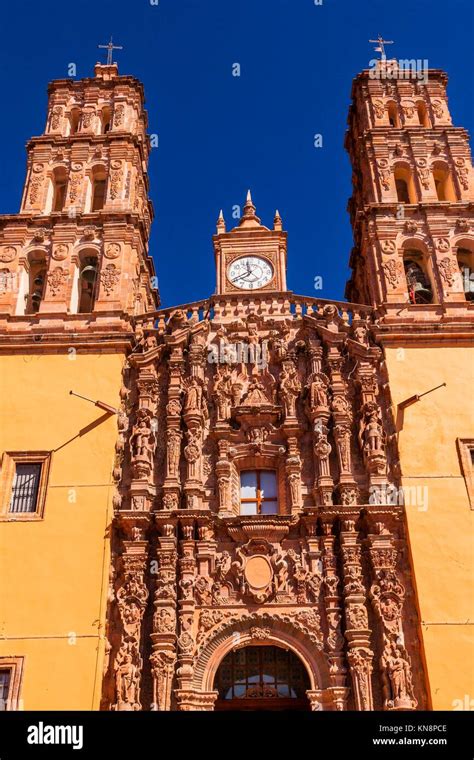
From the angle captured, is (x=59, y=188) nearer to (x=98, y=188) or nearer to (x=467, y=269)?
(x=98, y=188)

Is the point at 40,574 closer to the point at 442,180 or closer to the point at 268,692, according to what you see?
the point at 268,692

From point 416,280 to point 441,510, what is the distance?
7.64 m

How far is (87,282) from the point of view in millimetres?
24172

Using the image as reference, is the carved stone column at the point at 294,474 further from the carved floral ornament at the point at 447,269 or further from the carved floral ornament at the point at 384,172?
the carved floral ornament at the point at 384,172

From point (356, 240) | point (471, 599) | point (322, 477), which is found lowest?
point (471, 599)

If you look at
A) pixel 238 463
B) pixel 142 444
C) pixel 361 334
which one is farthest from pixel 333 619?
pixel 361 334

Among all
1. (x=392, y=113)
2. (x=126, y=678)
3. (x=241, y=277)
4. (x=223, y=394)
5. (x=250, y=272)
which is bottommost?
(x=126, y=678)

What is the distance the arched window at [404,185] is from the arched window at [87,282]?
9333 mm

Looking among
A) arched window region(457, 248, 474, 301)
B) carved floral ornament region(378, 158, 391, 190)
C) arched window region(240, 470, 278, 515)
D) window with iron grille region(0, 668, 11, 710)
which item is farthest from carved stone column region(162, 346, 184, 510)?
carved floral ornament region(378, 158, 391, 190)

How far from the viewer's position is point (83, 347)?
2075 cm

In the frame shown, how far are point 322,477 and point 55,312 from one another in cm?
818

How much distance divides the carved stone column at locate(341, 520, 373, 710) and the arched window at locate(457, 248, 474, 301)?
807 centimetres

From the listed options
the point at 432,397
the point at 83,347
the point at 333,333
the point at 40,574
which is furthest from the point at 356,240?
the point at 40,574

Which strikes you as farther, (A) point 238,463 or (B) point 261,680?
(A) point 238,463
